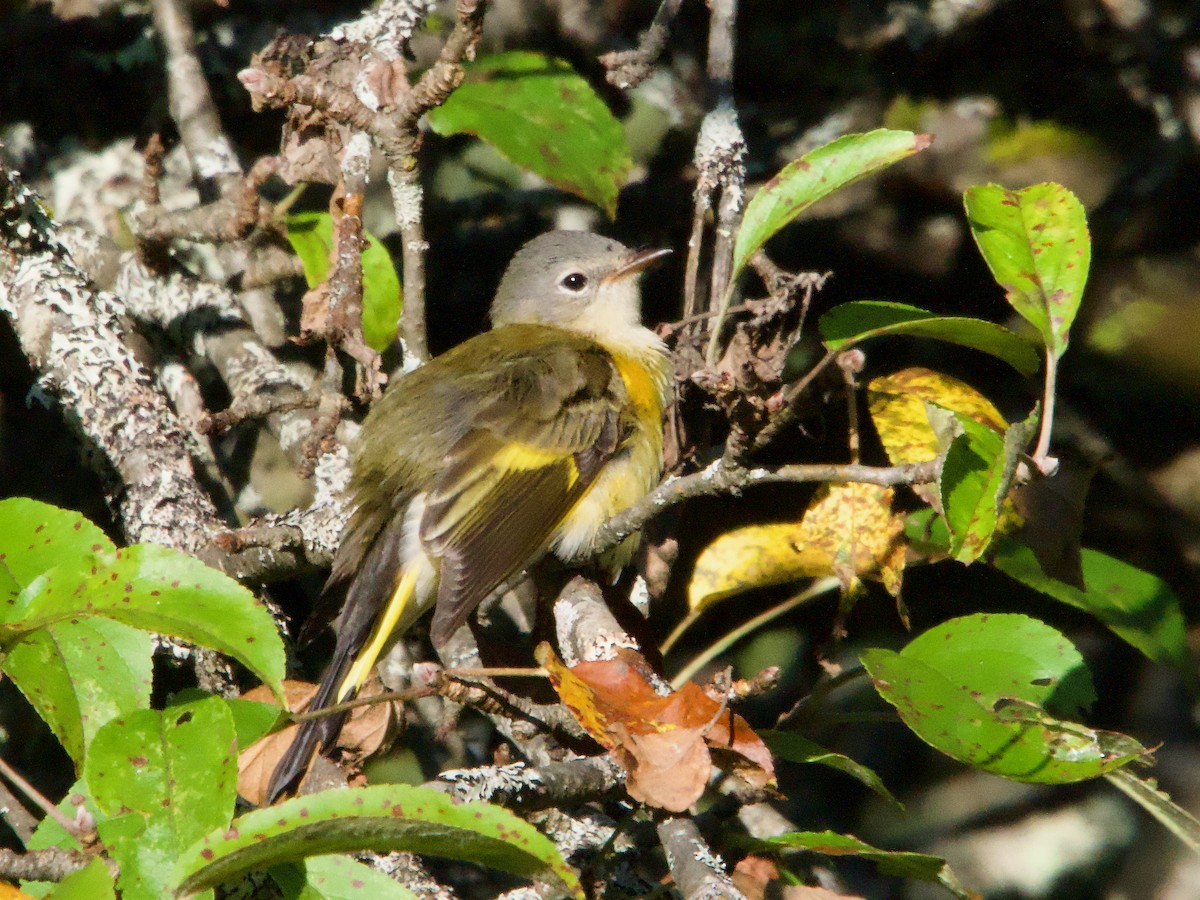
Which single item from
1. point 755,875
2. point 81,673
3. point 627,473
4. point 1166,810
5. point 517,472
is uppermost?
point 81,673

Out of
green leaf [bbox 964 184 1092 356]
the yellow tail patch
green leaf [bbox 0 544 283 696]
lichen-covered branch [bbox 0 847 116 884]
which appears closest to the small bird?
the yellow tail patch

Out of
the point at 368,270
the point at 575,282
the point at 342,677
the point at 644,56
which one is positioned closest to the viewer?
the point at 342,677

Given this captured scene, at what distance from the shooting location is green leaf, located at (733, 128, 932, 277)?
1841 mm

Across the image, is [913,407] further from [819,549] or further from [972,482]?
[972,482]

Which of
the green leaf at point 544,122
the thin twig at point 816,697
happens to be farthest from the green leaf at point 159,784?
the green leaf at point 544,122

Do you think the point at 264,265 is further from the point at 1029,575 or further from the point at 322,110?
the point at 1029,575

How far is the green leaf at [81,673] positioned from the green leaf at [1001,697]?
1102 millimetres

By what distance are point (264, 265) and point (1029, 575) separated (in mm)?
2171

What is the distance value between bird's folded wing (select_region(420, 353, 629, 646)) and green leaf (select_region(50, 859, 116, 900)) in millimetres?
1037

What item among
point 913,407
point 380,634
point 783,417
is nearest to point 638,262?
point 913,407

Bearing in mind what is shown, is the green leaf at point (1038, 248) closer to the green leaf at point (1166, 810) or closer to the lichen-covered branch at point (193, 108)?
the green leaf at point (1166, 810)

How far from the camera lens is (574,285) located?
343 cm

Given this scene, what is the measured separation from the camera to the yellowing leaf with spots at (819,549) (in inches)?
97.5

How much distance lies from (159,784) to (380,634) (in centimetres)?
107
